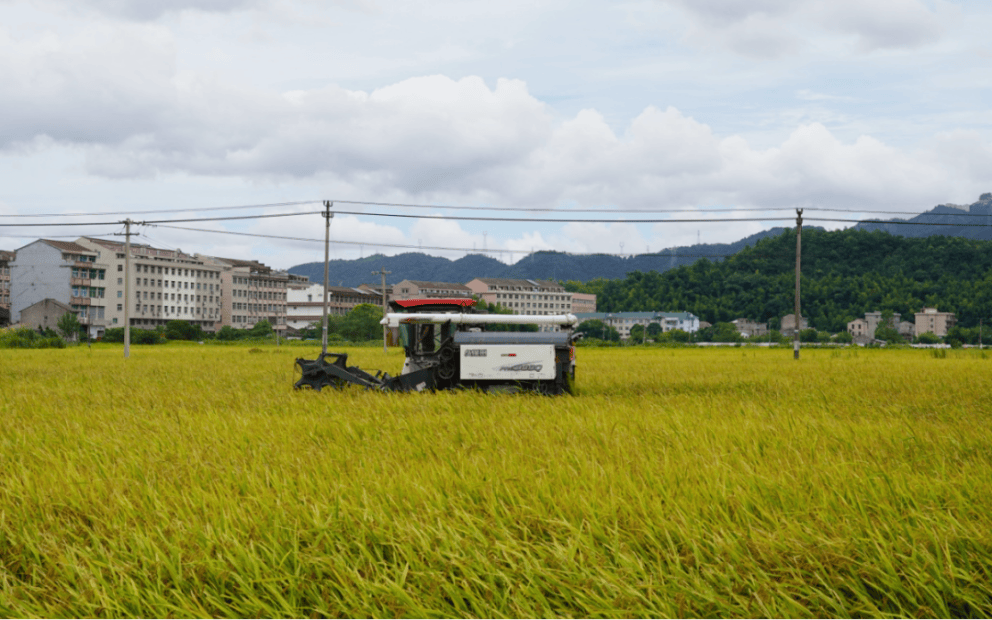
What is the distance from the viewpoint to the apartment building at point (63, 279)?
391 ft

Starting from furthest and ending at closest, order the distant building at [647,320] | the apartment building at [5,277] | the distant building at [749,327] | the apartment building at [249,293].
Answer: the distant building at [647,320]
the apartment building at [249,293]
the apartment building at [5,277]
the distant building at [749,327]

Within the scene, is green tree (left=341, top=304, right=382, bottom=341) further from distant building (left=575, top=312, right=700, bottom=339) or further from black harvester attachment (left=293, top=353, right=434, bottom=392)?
black harvester attachment (left=293, top=353, right=434, bottom=392)

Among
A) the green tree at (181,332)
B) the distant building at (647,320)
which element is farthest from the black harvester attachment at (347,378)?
the distant building at (647,320)

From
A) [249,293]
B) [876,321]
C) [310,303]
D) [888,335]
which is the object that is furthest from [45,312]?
[876,321]

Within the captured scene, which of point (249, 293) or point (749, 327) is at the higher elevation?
point (249, 293)

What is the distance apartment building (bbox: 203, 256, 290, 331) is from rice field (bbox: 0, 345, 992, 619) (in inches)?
5890

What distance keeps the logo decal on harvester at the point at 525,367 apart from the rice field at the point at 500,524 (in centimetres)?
572

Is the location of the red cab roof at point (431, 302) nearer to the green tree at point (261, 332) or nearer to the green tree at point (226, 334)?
the green tree at point (226, 334)

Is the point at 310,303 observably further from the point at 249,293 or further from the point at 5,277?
the point at 5,277

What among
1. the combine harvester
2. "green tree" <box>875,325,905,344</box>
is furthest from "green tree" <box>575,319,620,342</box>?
the combine harvester

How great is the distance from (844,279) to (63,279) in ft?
403

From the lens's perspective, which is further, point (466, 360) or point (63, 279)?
point (63, 279)

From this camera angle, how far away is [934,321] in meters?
128

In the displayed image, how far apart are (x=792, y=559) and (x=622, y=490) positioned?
1.58 metres
